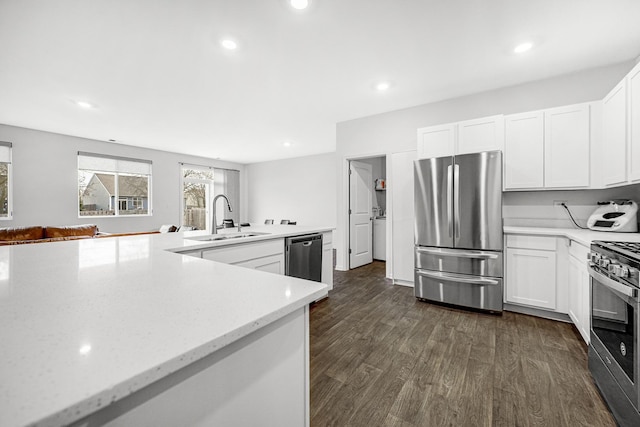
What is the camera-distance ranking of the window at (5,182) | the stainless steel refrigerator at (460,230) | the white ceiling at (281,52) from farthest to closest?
1. the window at (5,182)
2. the stainless steel refrigerator at (460,230)
3. the white ceiling at (281,52)

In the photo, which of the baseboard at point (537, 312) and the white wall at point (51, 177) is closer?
the baseboard at point (537, 312)

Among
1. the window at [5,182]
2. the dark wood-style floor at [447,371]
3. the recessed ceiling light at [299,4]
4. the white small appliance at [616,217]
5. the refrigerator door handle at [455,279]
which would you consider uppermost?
the recessed ceiling light at [299,4]

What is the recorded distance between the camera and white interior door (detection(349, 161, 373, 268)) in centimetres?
470

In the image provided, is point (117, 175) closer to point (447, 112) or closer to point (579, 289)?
point (447, 112)

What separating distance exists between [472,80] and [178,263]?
3505 mm

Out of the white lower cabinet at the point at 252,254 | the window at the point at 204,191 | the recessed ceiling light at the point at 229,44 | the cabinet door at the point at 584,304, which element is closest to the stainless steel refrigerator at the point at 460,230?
the cabinet door at the point at 584,304

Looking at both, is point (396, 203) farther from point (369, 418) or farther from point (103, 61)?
point (103, 61)

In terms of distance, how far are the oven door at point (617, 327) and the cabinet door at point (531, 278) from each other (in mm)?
941

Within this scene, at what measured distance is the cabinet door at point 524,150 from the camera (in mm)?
2791

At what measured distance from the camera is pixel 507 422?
1.40 metres

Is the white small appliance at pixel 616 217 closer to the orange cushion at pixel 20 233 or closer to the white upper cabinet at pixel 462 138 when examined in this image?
the white upper cabinet at pixel 462 138

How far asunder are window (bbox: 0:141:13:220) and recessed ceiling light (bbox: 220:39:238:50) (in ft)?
16.8

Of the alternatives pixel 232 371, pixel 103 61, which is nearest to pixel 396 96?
pixel 103 61

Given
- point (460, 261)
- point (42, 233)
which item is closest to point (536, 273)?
point (460, 261)
